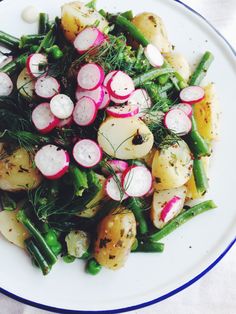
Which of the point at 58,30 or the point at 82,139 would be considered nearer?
the point at 82,139

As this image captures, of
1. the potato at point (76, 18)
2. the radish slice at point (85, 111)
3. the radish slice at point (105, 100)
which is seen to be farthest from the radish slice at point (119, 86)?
the potato at point (76, 18)

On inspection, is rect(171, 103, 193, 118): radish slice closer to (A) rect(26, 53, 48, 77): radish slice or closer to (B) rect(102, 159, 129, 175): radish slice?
(B) rect(102, 159, 129, 175): radish slice

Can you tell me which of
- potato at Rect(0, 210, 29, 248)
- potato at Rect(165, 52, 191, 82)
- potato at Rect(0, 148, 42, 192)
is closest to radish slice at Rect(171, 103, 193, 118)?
potato at Rect(165, 52, 191, 82)

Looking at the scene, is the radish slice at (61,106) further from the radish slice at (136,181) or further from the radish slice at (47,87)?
the radish slice at (136,181)

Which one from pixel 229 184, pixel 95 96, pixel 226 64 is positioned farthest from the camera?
pixel 226 64

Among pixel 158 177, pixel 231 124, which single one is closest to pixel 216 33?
pixel 231 124

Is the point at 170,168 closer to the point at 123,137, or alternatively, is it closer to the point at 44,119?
the point at 123,137

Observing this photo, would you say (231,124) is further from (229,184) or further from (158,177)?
(158,177)
